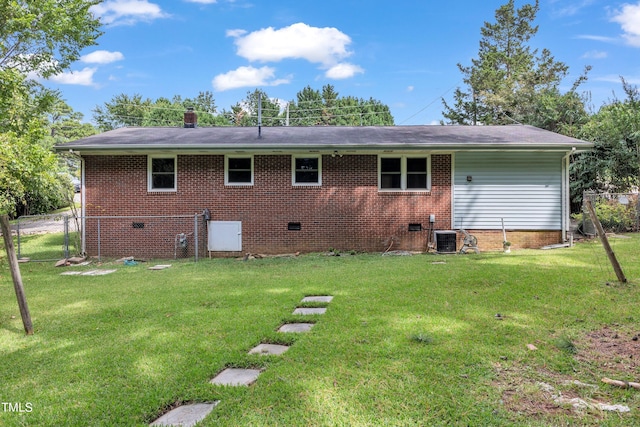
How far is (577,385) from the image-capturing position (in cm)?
Answer: 276

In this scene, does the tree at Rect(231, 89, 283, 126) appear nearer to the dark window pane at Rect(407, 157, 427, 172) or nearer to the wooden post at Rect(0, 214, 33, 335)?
the dark window pane at Rect(407, 157, 427, 172)

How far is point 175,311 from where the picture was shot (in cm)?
494

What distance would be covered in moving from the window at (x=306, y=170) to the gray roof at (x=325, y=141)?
0.57 m

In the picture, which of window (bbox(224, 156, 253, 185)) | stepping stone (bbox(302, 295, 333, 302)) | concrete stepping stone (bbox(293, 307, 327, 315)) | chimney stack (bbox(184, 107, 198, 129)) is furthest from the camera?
chimney stack (bbox(184, 107, 198, 129))

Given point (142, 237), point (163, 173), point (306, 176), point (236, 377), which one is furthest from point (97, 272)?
point (236, 377)

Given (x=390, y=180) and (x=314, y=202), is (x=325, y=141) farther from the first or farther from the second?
(x=390, y=180)

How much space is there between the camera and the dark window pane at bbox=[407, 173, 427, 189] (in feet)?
37.1

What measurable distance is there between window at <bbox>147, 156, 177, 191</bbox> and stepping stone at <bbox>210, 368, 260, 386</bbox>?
9.13 meters

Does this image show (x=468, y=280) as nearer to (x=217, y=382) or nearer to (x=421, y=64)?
(x=217, y=382)

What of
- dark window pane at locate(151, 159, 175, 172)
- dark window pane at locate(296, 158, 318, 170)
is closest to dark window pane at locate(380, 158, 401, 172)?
dark window pane at locate(296, 158, 318, 170)

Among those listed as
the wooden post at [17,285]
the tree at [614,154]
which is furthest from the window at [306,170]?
the tree at [614,154]

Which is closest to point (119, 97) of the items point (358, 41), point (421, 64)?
point (358, 41)

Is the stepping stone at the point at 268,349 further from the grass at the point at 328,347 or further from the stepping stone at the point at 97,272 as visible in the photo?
the stepping stone at the point at 97,272

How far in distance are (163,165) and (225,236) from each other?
2.77m
